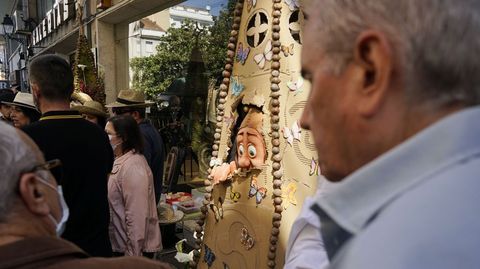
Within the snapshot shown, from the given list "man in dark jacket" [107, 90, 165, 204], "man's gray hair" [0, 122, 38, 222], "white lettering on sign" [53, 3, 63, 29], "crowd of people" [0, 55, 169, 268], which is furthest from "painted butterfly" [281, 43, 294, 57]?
"white lettering on sign" [53, 3, 63, 29]

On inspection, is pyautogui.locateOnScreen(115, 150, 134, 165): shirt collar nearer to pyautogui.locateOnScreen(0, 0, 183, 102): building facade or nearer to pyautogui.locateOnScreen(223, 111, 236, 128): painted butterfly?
pyautogui.locateOnScreen(223, 111, 236, 128): painted butterfly

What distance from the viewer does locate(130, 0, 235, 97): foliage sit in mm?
5441

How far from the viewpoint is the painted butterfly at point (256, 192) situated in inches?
Answer: 73.8

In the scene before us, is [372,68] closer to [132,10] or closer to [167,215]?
[167,215]

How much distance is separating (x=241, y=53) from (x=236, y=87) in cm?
17

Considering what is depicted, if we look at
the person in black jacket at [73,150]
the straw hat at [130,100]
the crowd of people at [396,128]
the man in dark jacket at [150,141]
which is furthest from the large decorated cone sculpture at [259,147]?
the straw hat at [130,100]

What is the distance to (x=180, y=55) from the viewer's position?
631cm

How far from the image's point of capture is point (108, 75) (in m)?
6.87

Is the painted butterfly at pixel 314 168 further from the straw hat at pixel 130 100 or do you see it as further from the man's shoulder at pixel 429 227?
the straw hat at pixel 130 100

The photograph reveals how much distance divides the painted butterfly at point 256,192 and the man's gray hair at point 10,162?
42.1 inches

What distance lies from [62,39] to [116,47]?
2.92m

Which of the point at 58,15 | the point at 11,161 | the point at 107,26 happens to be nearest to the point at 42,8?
the point at 58,15

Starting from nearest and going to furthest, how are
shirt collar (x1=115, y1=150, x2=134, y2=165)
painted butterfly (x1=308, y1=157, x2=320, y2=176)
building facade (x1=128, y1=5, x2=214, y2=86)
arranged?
painted butterfly (x1=308, y1=157, x2=320, y2=176) → shirt collar (x1=115, y1=150, x2=134, y2=165) → building facade (x1=128, y1=5, x2=214, y2=86)

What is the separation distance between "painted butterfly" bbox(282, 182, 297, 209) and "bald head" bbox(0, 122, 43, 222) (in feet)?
3.55
